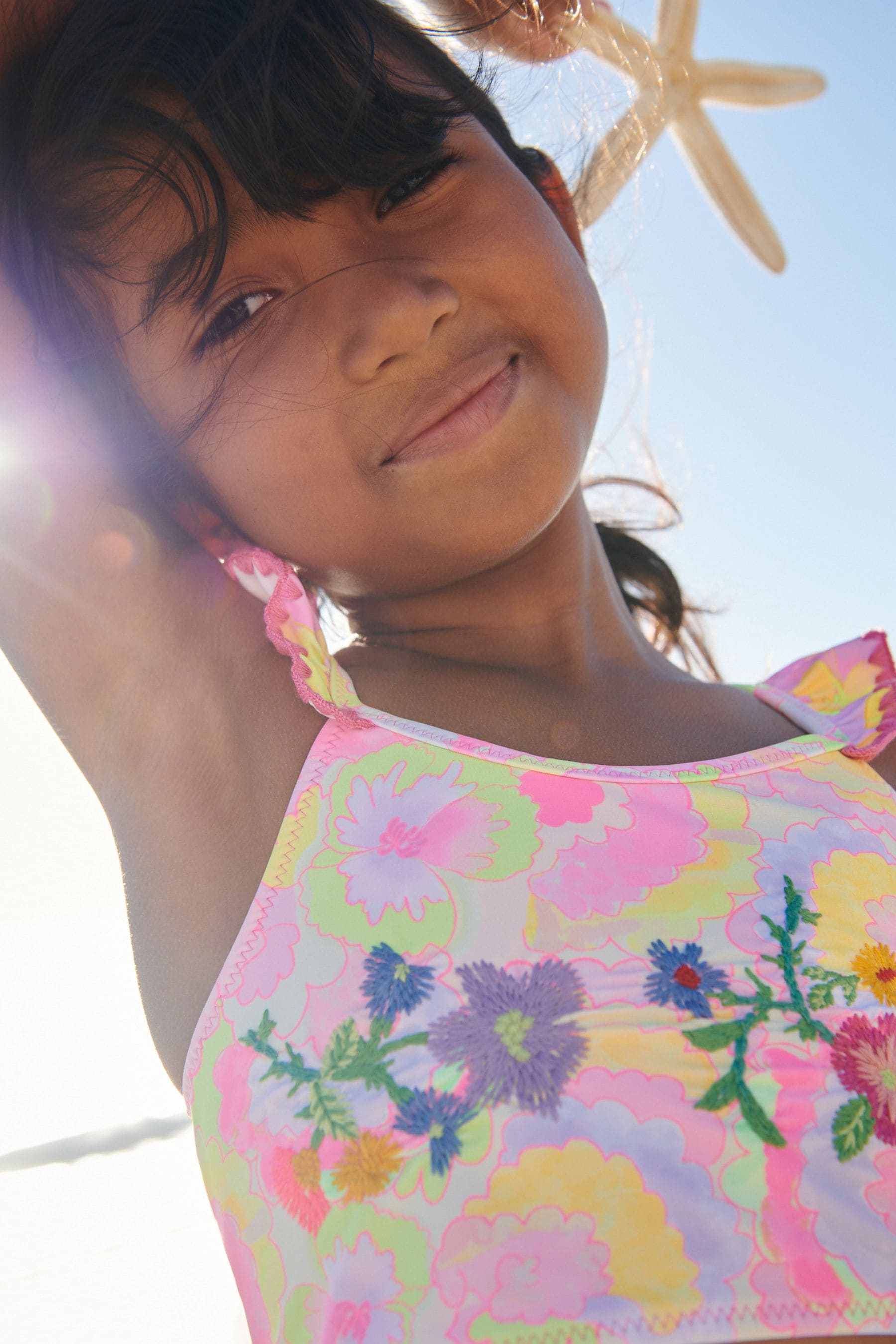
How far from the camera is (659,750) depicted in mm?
951

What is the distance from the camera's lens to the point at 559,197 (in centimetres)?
126

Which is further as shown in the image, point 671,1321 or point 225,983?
point 225,983

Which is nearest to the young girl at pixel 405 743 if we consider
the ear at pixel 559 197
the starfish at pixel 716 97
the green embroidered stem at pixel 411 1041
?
the green embroidered stem at pixel 411 1041

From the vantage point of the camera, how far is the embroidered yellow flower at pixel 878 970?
29.0 inches

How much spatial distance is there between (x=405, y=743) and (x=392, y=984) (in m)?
0.22

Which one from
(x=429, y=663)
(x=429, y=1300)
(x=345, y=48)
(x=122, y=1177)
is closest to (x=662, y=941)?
(x=429, y=1300)

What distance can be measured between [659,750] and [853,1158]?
1.29ft

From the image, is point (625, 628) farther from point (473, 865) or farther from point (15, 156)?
point (15, 156)

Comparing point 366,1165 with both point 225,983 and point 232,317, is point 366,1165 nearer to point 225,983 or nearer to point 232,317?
point 225,983

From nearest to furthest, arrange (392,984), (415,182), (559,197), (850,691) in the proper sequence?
1. (392,984)
2. (415,182)
3. (850,691)
4. (559,197)

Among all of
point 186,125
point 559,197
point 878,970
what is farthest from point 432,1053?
point 559,197

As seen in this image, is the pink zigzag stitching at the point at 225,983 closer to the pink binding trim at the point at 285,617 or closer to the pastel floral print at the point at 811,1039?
the pink binding trim at the point at 285,617

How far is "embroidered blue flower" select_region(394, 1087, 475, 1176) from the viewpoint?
0.62 meters

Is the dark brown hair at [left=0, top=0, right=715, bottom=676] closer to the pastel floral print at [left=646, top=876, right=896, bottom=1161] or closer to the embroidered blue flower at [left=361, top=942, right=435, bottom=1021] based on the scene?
the embroidered blue flower at [left=361, top=942, right=435, bottom=1021]
